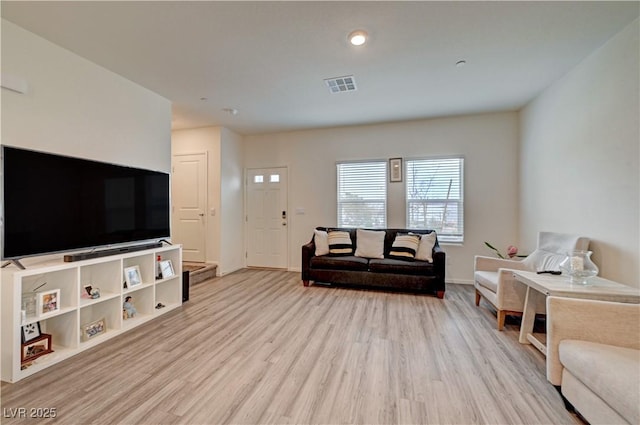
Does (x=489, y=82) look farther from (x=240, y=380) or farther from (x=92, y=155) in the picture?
(x=92, y=155)

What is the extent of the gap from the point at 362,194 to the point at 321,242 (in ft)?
3.93

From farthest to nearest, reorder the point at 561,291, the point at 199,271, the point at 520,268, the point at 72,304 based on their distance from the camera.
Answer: the point at 199,271 → the point at 520,268 → the point at 72,304 → the point at 561,291

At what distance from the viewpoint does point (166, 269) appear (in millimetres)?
3145

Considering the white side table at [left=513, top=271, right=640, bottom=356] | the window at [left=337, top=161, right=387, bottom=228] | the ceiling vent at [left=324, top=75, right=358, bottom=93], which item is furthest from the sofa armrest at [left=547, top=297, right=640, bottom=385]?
the window at [left=337, top=161, right=387, bottom=228]

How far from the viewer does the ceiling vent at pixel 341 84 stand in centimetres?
309

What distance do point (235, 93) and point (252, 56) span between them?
3.06 feet

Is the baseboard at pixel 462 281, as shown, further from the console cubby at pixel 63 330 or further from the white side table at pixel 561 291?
the console cubby at pixel 63 330

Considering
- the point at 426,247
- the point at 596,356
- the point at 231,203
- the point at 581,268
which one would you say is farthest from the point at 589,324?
the point at 231,203

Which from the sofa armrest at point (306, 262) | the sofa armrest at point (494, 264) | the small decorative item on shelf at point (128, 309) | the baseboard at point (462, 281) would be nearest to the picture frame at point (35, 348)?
the small decorative item on shelf at point (128, 309)

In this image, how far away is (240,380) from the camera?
187cm

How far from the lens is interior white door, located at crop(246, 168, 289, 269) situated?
5277mm

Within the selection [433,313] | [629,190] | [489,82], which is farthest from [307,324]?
[489,82]

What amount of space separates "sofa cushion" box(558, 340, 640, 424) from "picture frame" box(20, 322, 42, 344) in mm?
3550

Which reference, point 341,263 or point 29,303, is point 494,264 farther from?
point 29,303
